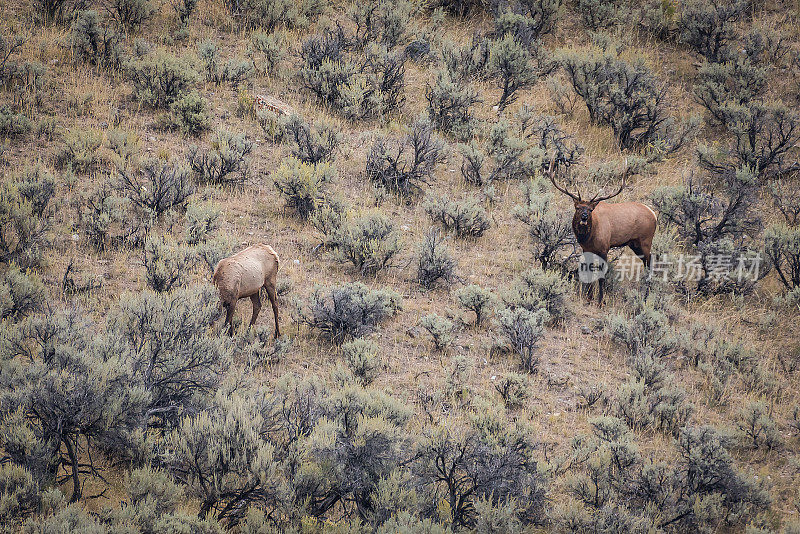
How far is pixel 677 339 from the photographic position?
10.9 metres

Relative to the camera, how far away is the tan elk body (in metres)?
9.55

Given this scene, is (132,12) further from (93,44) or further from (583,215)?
(583,215)

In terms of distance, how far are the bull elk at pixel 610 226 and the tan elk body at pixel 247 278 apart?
4968 millimetres

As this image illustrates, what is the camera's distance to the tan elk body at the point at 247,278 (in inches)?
376

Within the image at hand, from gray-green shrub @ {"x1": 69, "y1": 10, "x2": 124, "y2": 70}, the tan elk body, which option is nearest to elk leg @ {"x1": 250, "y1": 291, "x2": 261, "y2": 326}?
the tan elk body

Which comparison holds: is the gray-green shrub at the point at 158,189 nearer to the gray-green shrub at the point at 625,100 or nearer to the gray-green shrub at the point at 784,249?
the gray-green shrub at the point at 625,100

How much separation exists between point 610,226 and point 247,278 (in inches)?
246

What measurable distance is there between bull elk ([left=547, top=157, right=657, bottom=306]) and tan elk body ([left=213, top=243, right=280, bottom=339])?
16.3 feet

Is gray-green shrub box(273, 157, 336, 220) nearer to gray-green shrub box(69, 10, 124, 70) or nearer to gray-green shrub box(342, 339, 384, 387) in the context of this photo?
gray-green shrub box(342, 339, 384, 387)

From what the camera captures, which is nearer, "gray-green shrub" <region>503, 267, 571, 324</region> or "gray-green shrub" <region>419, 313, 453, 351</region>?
"gray-green shrub" <region>419, 313, 453, 351</region>

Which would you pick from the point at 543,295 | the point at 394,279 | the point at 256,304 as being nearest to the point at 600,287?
the point at 543,295

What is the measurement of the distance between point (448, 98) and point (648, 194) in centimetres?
488

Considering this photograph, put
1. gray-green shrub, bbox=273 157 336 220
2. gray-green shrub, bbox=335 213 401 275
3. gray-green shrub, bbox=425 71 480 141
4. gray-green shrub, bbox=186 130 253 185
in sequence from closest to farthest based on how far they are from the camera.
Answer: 1. gray-green shrub, bbox=335 213 401 275
2. gray-green shrub, bbox=273 157 336 220
3. gray-green shrub, bbox=186 130 253 185
4. gray-green shrub, bbox=425 71 480 141

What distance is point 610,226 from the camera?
1212 centimetres
